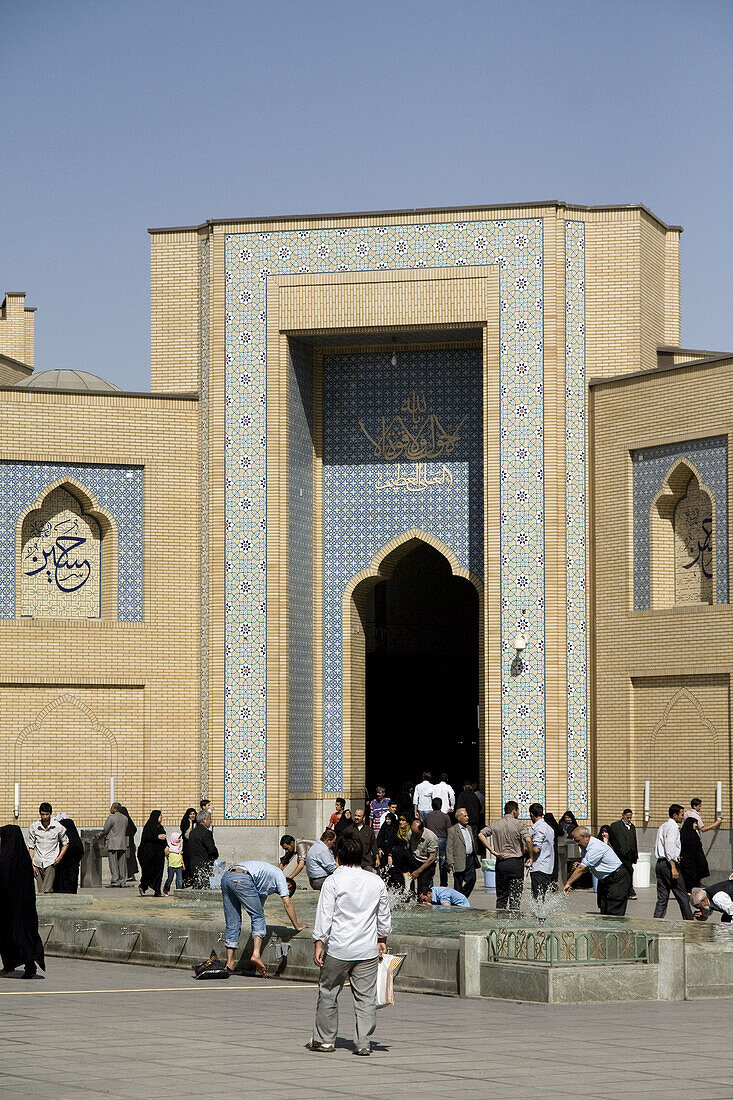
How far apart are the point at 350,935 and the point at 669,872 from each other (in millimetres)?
7093

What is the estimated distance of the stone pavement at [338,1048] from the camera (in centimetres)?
764

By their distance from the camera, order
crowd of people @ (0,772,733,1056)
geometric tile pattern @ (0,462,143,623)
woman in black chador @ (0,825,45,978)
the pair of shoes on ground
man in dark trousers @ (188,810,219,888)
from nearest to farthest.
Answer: the pair of shoes on ground < crowd of people @ (0,772,733,1056) < woman in black chador @ (0,825,45,978) < man in dark trousers @ (188,810,219,888) < geometric tile pattern @ (0,462,143,623)

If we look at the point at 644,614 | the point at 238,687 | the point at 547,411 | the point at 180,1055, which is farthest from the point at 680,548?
the point at 180,1055

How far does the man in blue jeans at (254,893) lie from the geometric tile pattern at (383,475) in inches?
469

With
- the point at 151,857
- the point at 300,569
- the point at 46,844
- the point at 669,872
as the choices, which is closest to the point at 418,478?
the point at 300,569

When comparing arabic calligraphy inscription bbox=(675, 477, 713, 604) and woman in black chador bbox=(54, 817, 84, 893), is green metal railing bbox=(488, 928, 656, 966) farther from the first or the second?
arabic calligraphy inscription bbox=(675, 477, 713, 604)

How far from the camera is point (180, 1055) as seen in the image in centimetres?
850

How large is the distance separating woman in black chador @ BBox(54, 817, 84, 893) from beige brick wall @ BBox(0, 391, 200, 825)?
488cm

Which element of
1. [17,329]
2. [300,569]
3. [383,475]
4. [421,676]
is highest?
[17,329]

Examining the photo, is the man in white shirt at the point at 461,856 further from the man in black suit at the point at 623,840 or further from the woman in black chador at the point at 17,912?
the woman in black chador at the point at 17,912

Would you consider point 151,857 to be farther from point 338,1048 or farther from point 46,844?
point 338,1048

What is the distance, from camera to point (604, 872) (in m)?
13.7

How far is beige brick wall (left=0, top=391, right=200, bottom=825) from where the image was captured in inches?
917

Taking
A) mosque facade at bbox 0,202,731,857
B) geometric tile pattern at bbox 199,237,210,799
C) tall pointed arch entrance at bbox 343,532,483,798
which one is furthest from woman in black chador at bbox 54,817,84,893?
tall pointed arch entrance at bbox 343,532,483,798
